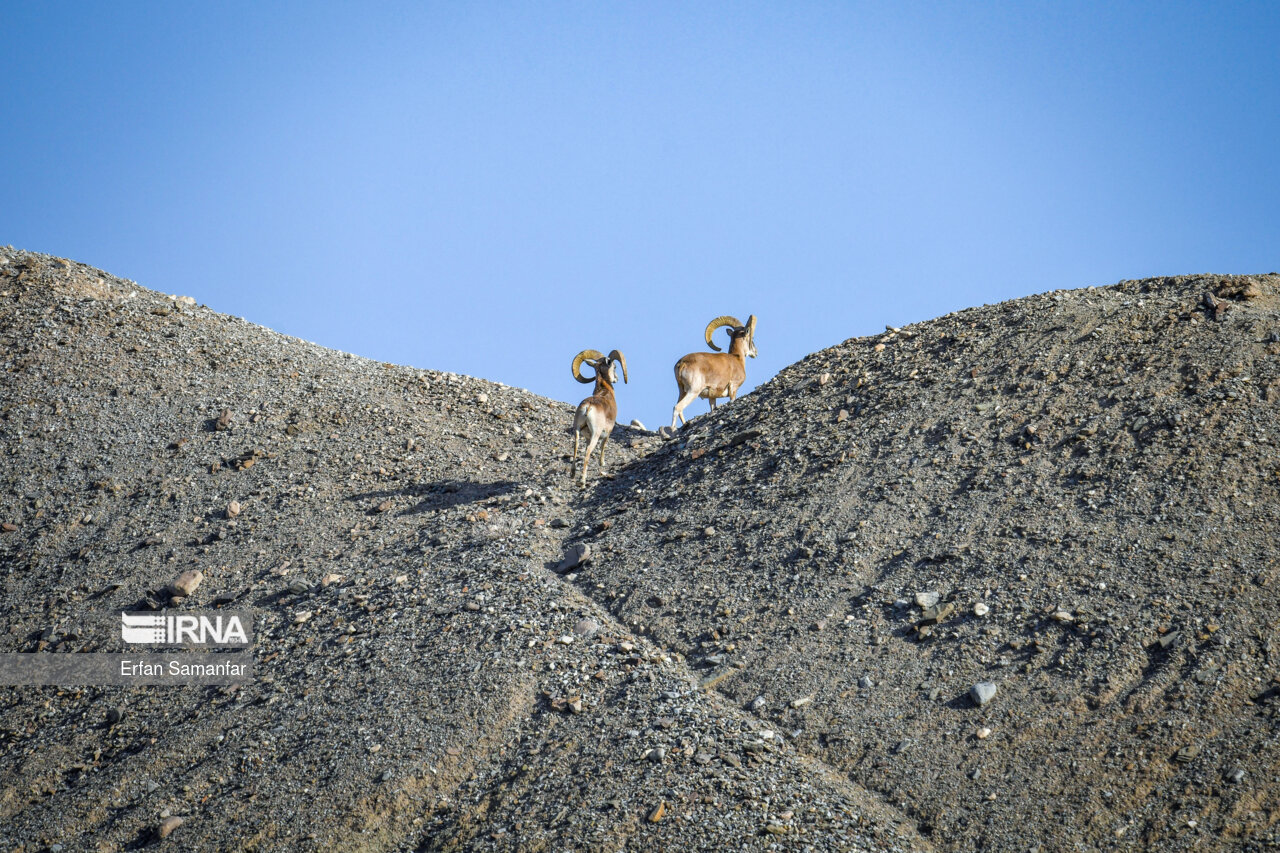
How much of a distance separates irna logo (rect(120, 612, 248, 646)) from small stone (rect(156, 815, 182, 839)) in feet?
13.3

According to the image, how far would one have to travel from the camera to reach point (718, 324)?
86.6 ft

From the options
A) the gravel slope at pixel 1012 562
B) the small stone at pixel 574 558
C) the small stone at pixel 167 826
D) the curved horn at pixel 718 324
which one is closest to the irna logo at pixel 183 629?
the small stone at pixel 167 826

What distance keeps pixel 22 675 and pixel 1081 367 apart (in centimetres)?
1839

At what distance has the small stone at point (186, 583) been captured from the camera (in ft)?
55.4

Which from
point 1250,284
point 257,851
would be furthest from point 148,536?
point 1250,284

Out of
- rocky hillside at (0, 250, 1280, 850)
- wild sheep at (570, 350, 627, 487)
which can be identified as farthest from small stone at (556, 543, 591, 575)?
wild sheep at (570, 350, 627, 487)

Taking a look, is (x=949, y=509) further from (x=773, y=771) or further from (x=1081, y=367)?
A: (x=773, y=771)

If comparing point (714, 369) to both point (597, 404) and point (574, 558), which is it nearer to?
point (597, 404)

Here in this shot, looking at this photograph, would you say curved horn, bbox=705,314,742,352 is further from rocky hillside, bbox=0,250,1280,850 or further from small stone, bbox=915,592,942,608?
small stone, bbox=915,592,942,608

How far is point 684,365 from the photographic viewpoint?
952 inches

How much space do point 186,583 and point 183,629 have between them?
3.26ft

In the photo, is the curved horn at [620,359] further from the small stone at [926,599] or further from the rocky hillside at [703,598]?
the small stone at [926,599]

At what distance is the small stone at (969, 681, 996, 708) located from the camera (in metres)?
12.1

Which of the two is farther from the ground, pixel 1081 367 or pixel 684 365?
pixel 684 365
